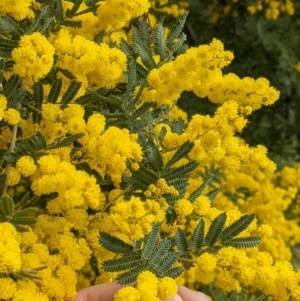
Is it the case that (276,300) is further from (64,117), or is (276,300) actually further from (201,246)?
(64,117)

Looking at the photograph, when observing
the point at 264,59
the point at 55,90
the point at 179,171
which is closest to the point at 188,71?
the point at 179,171

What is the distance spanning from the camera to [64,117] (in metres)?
1.98

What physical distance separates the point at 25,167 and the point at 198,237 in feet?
1.93

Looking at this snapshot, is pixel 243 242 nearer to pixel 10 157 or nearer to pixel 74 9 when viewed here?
pixel 10 157

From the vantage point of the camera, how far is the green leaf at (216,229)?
2.00m

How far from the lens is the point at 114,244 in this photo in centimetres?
188

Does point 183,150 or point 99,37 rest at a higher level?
point 99,37

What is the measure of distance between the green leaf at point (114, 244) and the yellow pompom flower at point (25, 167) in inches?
10.9

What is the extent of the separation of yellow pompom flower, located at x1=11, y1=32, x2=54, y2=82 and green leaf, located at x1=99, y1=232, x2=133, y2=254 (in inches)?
20.1

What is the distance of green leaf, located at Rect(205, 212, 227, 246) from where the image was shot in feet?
6.57

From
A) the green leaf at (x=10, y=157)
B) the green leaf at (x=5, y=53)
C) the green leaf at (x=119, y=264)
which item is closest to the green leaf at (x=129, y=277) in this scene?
the green leaf at (x=119, y=264)

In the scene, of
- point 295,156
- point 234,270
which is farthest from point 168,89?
point 295,156

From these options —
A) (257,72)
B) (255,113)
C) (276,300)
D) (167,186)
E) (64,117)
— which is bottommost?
(255,113)

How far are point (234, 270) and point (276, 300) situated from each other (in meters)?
0.16
